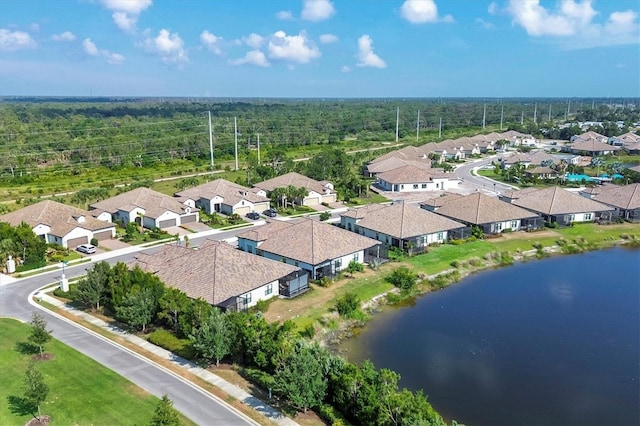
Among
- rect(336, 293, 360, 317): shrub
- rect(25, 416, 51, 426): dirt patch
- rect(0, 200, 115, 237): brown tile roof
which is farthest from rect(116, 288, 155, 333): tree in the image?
rect(0, 200, 115, 237): brown tile roof

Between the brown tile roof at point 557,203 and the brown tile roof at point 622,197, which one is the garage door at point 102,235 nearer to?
the brown tile roof at point 557,203

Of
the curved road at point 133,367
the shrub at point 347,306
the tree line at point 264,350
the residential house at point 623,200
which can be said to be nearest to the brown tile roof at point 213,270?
the tree line at point 264,350

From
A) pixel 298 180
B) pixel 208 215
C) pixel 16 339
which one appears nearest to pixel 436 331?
pixel 16 339

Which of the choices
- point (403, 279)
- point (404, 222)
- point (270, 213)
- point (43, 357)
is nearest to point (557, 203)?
point (404, 222)

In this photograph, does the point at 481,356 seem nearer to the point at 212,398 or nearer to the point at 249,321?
the point at 249,321

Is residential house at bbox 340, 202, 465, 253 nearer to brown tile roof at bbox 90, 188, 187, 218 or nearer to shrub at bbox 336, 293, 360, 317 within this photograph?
shrub at bbox 336, 293, 360, 317

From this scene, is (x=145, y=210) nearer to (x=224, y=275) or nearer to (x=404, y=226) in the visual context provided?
(x=224, y=275)
